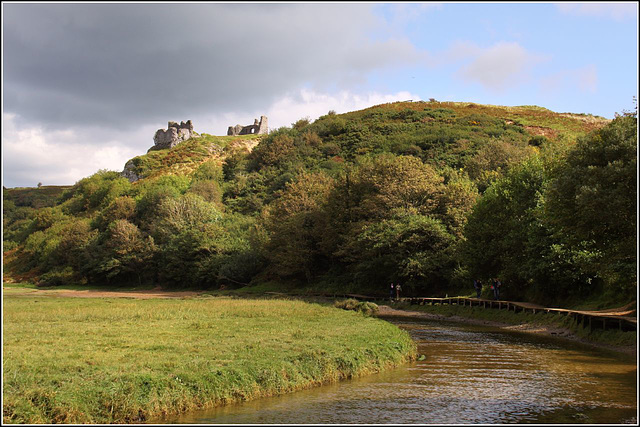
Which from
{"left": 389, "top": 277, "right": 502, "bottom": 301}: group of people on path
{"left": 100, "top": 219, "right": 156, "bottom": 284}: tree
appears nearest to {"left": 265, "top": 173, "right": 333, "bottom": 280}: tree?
{"left": 389, "top": 277, "right": 502, "bottom": 301}: group of people on path

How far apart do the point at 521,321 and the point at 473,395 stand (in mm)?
20365

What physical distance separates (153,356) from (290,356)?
4.38m

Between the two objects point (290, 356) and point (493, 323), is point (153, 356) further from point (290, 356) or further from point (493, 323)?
point (493, 323)

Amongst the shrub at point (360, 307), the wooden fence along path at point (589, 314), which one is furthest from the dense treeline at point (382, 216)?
the shrub at point (360, 307)

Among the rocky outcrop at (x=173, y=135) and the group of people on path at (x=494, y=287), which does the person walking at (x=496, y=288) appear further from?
the rocky outcrop at (x=173, y=135)

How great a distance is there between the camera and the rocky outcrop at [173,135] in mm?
179625

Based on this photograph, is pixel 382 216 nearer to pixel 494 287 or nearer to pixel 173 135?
pixel 494 287

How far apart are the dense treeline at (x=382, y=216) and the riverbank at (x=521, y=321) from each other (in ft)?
10.2

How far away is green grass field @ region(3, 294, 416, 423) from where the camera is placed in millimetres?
12117

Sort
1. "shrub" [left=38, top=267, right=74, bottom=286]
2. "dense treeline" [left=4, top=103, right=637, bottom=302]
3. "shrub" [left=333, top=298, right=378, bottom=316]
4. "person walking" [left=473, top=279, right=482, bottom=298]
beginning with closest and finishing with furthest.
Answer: "dense treeline" [left=4, top=103, right=637, bottom=302] → "shrub" [left=333, top=298, right=378, bottom=316] → "person walking" [left=473, top=279, right=482, bottom=298] → "shrub" [left=38, top=267, right=74, bottom=286]

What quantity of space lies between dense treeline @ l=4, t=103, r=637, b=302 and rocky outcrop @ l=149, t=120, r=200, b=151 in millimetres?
48173

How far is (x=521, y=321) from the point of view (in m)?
33.7

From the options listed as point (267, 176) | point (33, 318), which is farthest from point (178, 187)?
point (33, 318)

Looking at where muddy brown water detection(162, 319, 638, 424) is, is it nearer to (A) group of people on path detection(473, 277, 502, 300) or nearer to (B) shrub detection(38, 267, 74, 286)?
(A) group of people on path detection(473, 277, 502, 300)
